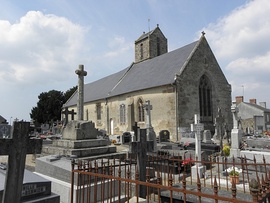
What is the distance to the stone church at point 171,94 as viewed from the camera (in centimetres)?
1824

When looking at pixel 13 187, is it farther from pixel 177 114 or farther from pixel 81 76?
pixel 177 114

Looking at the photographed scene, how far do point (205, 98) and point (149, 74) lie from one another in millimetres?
6096

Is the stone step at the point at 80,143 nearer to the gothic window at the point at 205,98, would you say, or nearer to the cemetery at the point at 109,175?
the cemetery at the point at 109,175

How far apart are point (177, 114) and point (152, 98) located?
2.98 metres

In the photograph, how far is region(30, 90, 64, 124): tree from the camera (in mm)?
44944

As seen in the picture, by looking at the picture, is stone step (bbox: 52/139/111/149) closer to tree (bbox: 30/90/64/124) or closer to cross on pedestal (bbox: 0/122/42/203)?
cross on pedestal (bbox: 0/122/42/203)

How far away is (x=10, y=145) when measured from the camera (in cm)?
311

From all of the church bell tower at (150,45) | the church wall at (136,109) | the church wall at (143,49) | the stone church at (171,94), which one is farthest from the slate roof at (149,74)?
the church bell tower at (150,45)

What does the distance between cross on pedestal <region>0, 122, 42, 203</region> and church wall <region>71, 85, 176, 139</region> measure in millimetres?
15313

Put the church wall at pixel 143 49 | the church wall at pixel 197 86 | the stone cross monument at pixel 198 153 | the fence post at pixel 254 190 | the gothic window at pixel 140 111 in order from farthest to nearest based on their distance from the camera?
the church wall at pixel 143 49
the gothic window at pixel 140 111
the church wall at pixel 197 86
the stone cross monument at pixel 198 153
the fence post at pixel 254 190

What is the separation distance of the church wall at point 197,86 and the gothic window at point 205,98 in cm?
37

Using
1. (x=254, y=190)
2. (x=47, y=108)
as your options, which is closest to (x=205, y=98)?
(x=254, y=190)

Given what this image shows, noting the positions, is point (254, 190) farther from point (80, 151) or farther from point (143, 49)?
point (143, 49)

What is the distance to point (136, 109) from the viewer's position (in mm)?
21531
